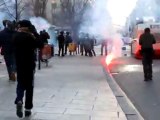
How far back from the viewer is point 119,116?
32.4 feet

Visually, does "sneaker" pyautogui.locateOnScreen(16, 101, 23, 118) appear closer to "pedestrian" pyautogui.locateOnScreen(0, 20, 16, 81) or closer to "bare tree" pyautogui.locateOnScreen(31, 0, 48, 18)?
"pedestrian" pyautogui.locateOnScreen(0, 20, 16, 81)

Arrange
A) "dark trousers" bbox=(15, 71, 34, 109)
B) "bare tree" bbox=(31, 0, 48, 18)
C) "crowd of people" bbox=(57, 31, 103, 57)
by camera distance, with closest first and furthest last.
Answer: "dark trousers" bbox=(15, 71, 34, 109)
"crowd of people" bbox=(57, 31, 103, 57)
"bare tree" bbox=(31, 0, 48, 18)

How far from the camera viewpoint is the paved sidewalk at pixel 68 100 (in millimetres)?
9758

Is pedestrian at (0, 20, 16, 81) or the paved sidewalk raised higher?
pedestrian at (0, 20, 16, 81)

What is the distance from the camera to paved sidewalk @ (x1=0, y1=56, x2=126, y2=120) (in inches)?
384

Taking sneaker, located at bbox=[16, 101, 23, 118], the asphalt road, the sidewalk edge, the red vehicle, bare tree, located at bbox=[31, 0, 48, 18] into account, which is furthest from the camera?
bare tree, located at bbox=[31, 0, 48, 18]

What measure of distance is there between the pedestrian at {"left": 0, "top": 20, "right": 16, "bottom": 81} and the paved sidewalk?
1.53ft

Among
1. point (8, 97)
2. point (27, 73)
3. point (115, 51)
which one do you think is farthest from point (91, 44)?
point (27, 73)

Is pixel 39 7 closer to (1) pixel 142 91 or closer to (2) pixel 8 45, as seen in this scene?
(2) pixel 8 45

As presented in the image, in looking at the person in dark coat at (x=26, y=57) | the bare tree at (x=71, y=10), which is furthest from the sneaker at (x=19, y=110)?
the bare tree at (x=71, y=10)

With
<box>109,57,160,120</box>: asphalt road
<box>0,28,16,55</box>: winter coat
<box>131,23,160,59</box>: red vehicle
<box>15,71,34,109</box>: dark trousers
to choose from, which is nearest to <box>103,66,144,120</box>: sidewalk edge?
<box>109,57,160,120</box>: asphalt road

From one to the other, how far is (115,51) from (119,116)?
30850 mm

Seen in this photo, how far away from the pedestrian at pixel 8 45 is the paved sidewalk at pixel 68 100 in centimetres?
47

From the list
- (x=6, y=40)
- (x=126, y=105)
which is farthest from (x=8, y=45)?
(x=126, y=105)
